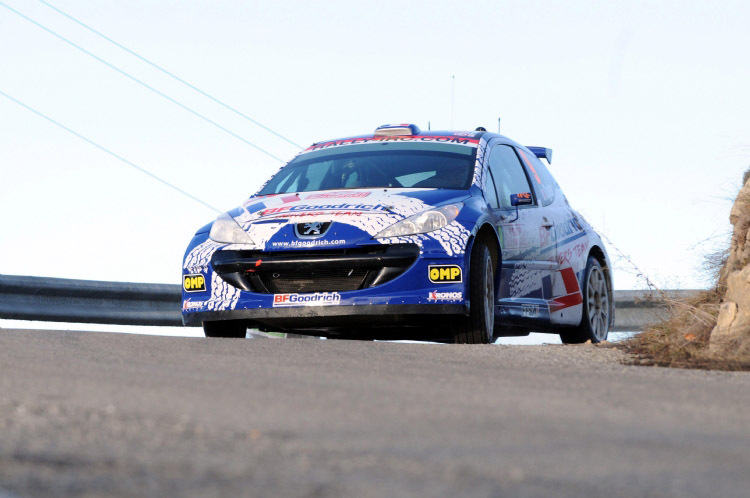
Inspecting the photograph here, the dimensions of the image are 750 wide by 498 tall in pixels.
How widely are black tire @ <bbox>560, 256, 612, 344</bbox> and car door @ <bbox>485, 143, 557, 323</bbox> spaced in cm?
77

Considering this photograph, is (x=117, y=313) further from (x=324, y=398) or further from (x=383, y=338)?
(x=324, y=398)

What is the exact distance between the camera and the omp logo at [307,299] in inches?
302

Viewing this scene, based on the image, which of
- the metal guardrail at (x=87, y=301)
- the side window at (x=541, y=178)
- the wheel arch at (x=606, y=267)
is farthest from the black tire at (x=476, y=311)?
the metal guardrail at (x=87, y=301)

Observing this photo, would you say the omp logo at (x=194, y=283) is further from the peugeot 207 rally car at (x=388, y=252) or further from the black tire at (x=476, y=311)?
the black tire at (x=476, y=311)

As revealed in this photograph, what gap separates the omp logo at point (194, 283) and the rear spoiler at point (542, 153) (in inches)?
157

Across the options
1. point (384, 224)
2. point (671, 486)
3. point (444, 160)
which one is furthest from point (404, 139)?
point (671, 486)

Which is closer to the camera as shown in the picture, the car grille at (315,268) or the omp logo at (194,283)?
the car grille at (315,268)

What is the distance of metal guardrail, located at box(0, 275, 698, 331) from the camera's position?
1053cm

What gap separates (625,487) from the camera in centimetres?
261

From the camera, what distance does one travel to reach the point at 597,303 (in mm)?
10438

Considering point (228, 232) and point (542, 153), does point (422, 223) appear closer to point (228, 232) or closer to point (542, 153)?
point (228, 232)

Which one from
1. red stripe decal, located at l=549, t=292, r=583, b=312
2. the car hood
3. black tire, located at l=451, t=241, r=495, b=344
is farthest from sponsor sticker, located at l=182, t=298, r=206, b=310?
red stripe decal, located at l=549, t=292, r=583, b=312

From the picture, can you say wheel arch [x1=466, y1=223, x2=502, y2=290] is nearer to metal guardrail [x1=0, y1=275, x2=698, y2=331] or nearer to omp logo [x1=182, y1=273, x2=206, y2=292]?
omp logo [x1=182, y1=273, x2=206, y2=292]

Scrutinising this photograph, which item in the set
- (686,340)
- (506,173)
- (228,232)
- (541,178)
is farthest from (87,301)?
(686,340)
